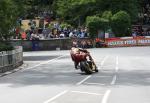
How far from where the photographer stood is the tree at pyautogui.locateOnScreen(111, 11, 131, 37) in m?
63.3

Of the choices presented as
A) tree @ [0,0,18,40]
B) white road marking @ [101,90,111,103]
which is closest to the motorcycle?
white road marking @ [101,90,111,103]

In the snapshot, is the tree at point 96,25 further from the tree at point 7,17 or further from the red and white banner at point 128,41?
the tree at point 7,17

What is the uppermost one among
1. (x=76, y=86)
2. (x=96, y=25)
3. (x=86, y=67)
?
(x=96, y=25)

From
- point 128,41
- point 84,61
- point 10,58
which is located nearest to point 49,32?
point 128,41

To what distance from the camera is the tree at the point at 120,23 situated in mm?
63344

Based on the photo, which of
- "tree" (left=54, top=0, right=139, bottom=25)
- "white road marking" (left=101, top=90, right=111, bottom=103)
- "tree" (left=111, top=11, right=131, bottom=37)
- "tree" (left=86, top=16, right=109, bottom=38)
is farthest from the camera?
"tree" (left=54, top=0, right=139, bottom=25)

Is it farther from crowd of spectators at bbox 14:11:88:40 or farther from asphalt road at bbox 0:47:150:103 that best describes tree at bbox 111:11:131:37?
asphalt road at bbox 0:47:150:103

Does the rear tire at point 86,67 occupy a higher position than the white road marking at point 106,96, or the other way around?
the rear tire at point 86,67

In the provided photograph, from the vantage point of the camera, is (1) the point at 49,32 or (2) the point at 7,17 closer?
(2) the point at 7,17

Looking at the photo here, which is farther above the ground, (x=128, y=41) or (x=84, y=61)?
(x=84, y=61)

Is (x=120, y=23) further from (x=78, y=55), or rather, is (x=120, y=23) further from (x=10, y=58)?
(x=78, y=55)

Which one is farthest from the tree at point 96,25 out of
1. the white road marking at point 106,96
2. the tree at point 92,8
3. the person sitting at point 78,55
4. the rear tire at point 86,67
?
the white road marking at point 106,96

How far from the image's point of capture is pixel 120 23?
63375mm

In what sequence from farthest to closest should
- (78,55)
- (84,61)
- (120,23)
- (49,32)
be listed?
1. (120,23)
2. (49,32)
3. (78,55)
4. (84,61)
